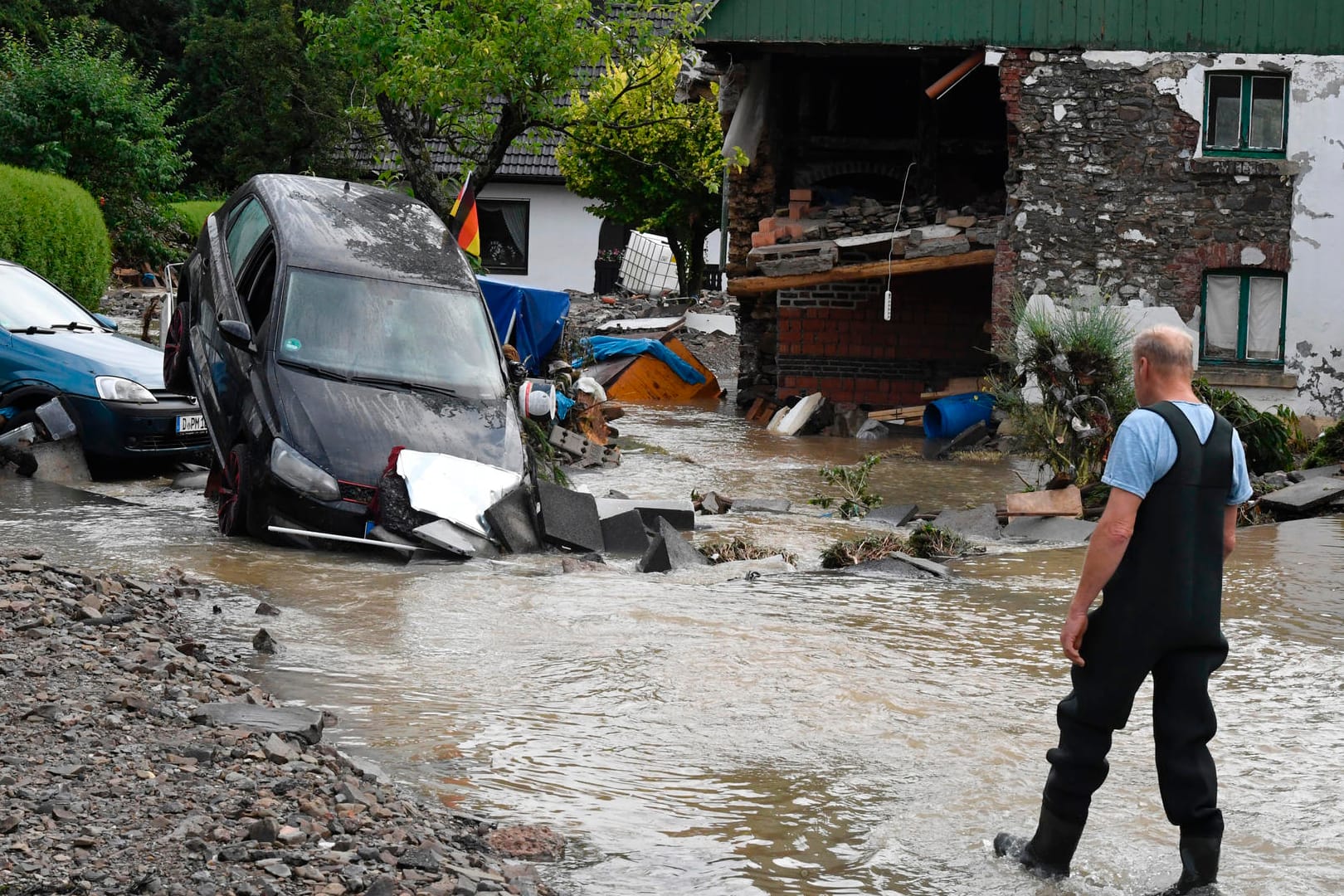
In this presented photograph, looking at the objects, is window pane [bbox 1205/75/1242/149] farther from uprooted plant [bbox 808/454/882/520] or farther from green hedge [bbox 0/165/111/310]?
green hedge [bbox 0/165/111/310]

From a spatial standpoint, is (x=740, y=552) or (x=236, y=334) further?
(x=740, y=552)

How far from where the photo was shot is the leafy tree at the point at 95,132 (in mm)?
23453

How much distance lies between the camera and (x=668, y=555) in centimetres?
955

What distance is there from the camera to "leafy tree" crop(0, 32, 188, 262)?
2345cm

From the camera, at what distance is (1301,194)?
730 inches

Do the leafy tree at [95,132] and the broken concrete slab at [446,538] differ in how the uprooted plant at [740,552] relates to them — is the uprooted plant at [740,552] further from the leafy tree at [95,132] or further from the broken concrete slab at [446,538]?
the leafy tree at [95,132]

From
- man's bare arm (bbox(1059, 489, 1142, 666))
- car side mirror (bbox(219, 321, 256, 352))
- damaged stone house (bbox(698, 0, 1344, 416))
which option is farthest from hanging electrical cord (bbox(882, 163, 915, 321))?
man's bare arm (bbox(1059, 489, 1142, 666))

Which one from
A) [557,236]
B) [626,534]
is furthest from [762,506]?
[557,236]

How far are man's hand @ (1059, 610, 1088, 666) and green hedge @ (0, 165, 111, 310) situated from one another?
51.7ft

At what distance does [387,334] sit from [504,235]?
31.1 meters

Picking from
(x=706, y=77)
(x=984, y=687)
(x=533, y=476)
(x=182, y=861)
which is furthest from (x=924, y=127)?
(x=182, y=861)

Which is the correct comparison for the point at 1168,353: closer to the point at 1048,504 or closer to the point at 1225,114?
the point at 1048,504

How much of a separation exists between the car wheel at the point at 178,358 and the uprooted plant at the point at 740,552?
166 inches

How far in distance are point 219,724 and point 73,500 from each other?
6184 millimetres
